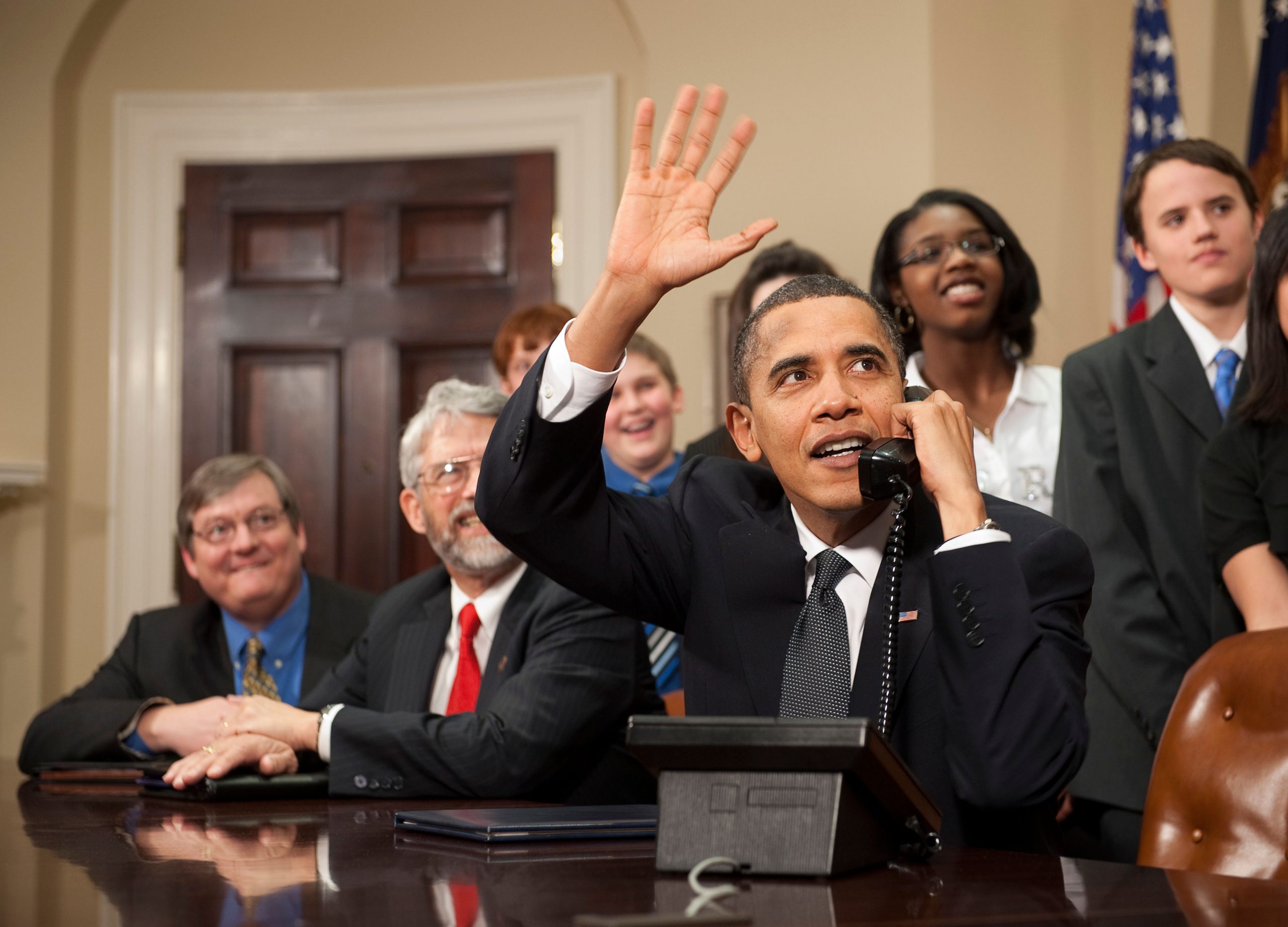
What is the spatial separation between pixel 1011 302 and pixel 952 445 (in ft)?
4.69

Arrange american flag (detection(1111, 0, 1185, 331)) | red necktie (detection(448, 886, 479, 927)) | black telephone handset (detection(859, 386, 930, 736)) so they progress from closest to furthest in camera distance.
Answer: red necktie (detection(448, 886, 479, 927)), black telephone handset (detection(859, 386, 930, 736)), american flag (detection(1111, 0, 1185, 331))

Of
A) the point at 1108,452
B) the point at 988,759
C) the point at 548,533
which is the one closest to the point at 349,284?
the point at 1108,452

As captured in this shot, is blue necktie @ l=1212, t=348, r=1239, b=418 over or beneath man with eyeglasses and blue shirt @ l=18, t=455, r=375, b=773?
over

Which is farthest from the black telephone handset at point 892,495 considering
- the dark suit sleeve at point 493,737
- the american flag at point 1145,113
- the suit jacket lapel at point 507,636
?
the american flag at point 1145,113

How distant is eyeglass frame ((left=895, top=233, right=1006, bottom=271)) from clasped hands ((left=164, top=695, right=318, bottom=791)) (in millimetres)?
1579

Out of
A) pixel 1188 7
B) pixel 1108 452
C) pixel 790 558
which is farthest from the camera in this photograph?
pixel 1188 7

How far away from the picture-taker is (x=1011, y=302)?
2.95 meters

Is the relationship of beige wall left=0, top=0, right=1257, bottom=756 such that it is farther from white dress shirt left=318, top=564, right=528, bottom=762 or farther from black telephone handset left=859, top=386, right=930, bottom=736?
black telephone handset left=859, top=386, right=930, bottom=736

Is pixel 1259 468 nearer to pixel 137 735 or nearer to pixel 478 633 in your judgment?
pixel 478 633

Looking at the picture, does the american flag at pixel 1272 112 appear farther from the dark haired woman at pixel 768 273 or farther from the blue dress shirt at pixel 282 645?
the blue dress shirt at pixel 282 645

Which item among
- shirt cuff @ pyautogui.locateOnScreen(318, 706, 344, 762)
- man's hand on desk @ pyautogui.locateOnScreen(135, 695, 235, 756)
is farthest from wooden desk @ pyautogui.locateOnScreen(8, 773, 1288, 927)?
man's hand on desk @ pyautogui.locateOnScreen(135, 695, 235, 756)

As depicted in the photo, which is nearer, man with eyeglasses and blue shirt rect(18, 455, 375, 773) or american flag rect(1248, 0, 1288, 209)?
man with eyeglasses and blue shirt rect(18, 455, 375, 773)

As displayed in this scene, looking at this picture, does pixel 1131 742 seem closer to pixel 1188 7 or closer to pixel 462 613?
pixel 462 613

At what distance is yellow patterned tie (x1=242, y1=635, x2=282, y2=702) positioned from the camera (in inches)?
118
